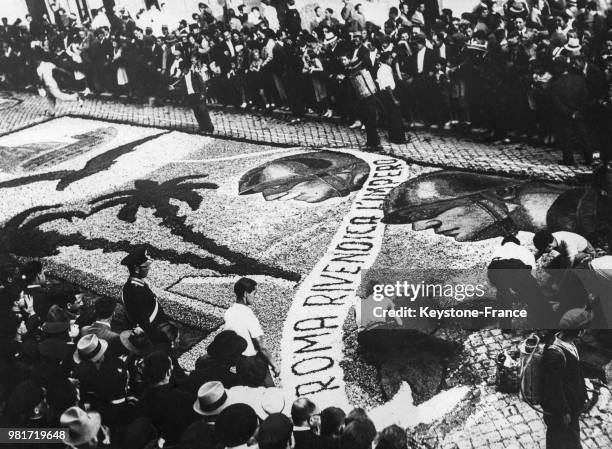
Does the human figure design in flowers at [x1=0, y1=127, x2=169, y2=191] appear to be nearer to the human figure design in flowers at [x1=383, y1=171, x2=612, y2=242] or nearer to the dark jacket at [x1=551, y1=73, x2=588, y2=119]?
the human figure design in flowers at [x1=383, y1=171, x2=612, y2=242]

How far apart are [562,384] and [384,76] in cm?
521

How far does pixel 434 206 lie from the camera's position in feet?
20.1

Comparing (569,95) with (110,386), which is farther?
(569,95)

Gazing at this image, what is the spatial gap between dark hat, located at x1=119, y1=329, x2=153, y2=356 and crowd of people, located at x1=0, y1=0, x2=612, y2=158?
4.32 m

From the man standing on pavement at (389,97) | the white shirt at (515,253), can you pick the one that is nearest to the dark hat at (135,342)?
the white shirt at (515,253)

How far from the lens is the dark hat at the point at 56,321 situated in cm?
465

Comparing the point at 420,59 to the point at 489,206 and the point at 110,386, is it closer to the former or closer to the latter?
the point at 489,206

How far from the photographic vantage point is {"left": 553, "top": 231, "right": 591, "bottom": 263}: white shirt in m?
4.76

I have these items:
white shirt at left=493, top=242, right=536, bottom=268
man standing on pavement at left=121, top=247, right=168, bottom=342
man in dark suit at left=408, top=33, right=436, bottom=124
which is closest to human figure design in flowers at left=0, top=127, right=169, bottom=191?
man standing on pavement at left=121, top=247, right=168, bottom=342

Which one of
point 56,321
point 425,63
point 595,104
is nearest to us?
point 56,321

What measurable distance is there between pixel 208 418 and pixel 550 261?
2963mm

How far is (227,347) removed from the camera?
4258mm

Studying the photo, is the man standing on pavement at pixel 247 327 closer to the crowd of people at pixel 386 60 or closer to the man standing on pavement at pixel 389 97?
the crowd of people at pixel 386 60

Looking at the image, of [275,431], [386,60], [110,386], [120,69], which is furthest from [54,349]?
[120,69]
